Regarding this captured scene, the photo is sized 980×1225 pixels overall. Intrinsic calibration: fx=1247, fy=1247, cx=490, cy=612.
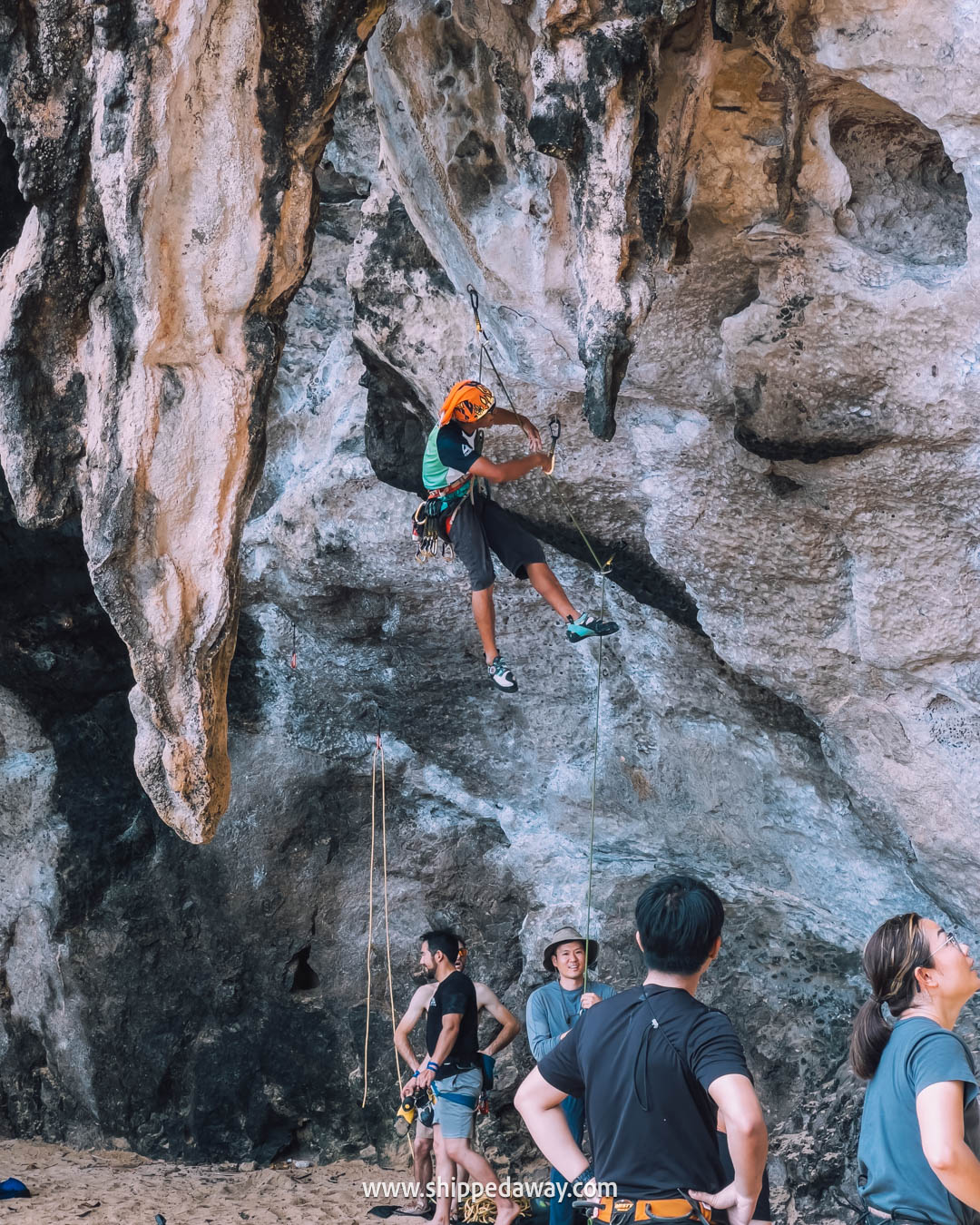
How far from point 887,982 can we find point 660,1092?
0.41 metres

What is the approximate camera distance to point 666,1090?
6.41 ft

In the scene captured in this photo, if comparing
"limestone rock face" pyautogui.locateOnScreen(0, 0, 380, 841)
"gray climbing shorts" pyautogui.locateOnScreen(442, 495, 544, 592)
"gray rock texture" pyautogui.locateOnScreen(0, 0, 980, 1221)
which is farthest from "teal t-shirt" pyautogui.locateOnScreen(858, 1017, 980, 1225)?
"gray climbing shorts" pyautogui.locateOnScreen(442, 495, 544, 592)

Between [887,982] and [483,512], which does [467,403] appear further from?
[887,982]

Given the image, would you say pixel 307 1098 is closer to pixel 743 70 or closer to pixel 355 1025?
pixel 355 1025

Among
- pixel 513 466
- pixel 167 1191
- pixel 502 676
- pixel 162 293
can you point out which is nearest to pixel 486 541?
pixel 513 466

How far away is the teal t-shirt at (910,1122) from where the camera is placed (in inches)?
73.1

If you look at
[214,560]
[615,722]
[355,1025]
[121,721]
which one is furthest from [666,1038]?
[121,721]

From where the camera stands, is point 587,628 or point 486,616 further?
point 486,616

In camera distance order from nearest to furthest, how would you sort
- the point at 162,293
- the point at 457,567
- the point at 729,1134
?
the point at 729,1134 → the point at 162,293 → the point at 457,567

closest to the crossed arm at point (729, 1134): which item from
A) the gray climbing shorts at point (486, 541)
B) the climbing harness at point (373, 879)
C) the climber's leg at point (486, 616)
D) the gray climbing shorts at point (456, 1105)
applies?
the climber's leg at point (486, 616)

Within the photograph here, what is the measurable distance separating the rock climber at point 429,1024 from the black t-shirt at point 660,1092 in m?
2.60

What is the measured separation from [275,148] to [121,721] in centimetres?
360

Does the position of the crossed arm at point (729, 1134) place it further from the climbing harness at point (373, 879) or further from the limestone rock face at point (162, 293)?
the climbing harness at point (373, 879)

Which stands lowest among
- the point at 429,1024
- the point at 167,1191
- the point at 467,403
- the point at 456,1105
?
the point at 167,1191
